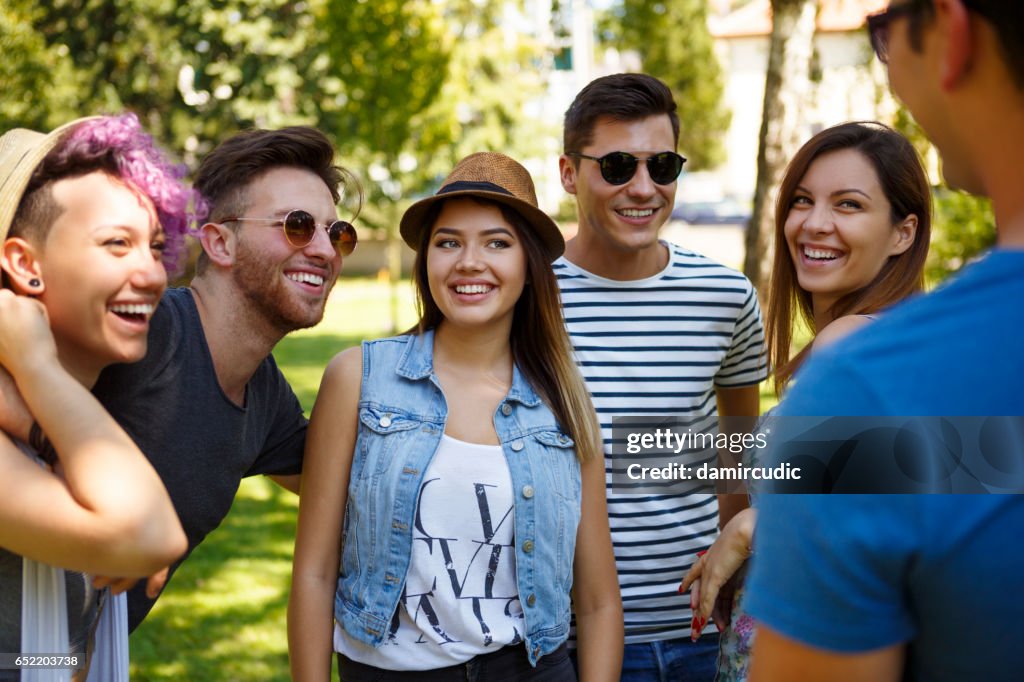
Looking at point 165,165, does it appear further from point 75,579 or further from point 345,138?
point 345,138

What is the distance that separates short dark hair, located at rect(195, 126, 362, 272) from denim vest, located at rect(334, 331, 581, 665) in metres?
0.56

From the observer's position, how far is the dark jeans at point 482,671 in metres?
2.59

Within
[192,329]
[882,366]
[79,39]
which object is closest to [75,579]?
[192,329]

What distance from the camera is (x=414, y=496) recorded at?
2635mm

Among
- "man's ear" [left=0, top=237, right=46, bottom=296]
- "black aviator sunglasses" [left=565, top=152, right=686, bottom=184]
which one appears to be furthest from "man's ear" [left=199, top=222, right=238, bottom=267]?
"black aviator sunglasses" [left=565, top=152, right=686, bottom=184]

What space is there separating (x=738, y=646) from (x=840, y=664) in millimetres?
1492

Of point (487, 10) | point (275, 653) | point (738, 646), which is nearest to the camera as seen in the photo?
point (738, 646)

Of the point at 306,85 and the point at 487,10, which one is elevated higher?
the point at 487,10

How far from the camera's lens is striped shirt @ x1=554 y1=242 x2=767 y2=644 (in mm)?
3215

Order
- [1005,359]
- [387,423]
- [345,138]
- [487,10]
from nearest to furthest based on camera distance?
1. [1005,359]
2. [387,423]
3. [345,138]
4. [487,10]

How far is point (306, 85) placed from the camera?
1988 centimetres

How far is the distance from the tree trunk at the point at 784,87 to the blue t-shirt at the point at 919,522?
27.5ft

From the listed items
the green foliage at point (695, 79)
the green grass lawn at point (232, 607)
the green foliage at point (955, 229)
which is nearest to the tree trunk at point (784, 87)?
the green foliage at point (955, 229)

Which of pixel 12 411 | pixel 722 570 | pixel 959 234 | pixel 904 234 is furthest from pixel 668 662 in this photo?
pixel 959 234
